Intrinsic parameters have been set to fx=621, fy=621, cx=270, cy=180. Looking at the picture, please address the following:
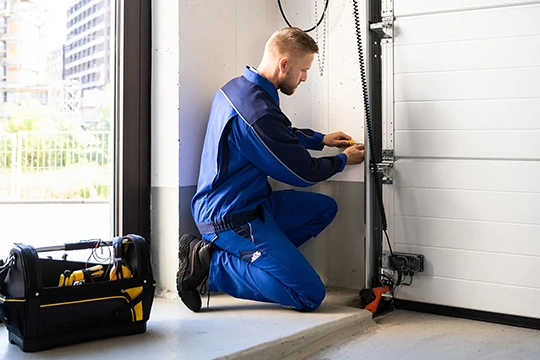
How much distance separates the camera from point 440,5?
10.9 feet

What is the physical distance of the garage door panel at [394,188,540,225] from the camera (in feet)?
10.3

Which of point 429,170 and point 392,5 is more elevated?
point 392,5

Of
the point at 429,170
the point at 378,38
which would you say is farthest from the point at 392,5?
the point at 429,170

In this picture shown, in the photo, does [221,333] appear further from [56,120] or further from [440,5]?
[440,5]

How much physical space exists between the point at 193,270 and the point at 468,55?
1815mm

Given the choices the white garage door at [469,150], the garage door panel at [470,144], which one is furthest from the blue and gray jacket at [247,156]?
the white garage door at [469,150]

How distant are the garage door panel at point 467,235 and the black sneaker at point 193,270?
1106mm

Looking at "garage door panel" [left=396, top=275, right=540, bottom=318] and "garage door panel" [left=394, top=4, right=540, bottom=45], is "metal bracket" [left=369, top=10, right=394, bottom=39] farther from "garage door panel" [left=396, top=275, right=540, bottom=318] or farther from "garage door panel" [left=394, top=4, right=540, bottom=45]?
Answer: "garage door panel" [left=396, top=275, right=540, bottom=318]

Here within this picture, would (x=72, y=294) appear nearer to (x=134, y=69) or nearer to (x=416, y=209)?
(x=134, y=69)

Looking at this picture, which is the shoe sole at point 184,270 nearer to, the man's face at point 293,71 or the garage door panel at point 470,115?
the man's face at point 293,71

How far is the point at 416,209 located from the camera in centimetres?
345

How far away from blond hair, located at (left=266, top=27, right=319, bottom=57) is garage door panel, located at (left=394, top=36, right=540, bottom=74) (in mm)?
536

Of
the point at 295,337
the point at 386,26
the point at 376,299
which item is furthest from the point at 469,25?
the point at 295,337

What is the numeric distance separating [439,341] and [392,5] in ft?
5.92
